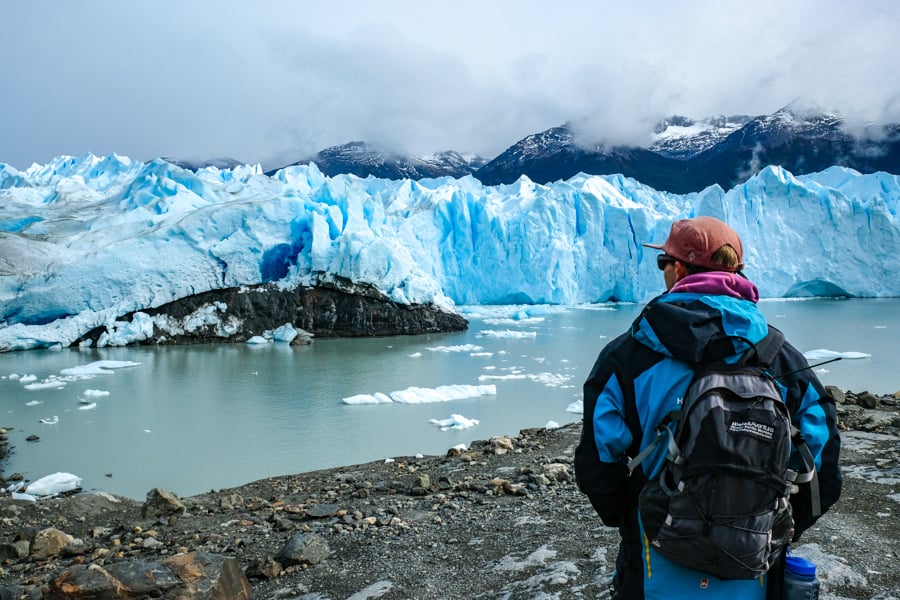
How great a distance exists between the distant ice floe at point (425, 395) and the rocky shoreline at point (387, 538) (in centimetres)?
393

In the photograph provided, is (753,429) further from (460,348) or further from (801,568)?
(460,348)

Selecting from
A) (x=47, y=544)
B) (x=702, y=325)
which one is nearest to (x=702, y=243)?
(x=702, y=325)

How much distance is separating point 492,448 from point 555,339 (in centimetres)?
1001

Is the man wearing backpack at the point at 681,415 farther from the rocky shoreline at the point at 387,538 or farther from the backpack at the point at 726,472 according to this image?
the rocky shoreline at the point at 387,538

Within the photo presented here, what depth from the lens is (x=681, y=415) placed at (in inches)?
40.9

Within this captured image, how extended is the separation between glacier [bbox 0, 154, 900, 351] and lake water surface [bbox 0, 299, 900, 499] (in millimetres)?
1871

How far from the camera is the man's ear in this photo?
1.23m

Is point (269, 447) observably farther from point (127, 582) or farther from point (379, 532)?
point (127, 582)

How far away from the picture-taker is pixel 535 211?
77.2 ft

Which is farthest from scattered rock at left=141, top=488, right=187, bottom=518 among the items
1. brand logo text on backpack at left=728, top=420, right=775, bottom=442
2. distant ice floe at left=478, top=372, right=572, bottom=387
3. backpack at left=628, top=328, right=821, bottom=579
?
distant ice floe at left=478, top=372, right=572, bottom=387

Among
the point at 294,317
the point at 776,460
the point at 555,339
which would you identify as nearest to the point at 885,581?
the point at 776,460

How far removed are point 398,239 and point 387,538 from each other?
17515mm

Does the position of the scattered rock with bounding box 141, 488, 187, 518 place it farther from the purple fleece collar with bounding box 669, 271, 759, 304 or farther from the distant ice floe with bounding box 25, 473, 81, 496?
the purple fleece collar with bounding box 669, 271, 759, 304

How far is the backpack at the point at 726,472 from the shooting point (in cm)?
100
